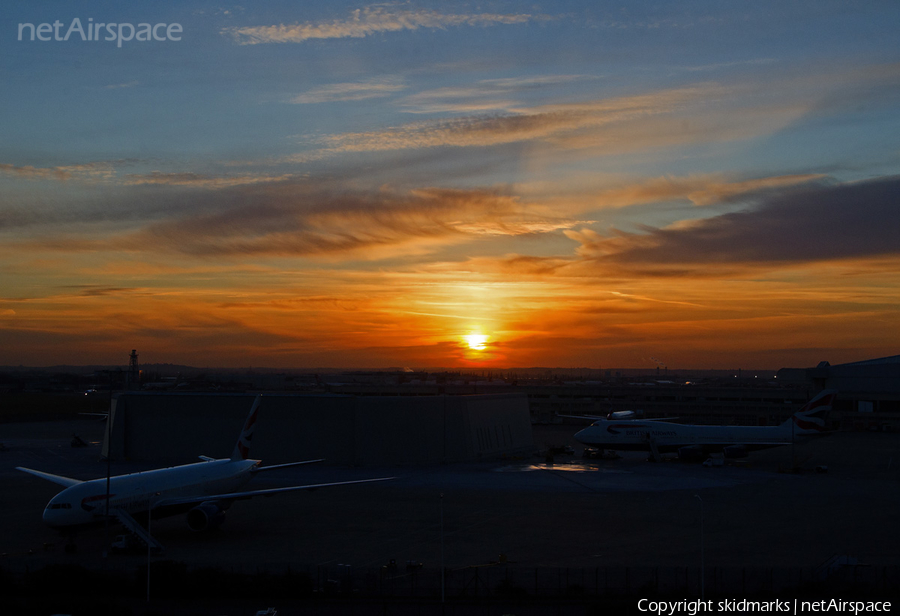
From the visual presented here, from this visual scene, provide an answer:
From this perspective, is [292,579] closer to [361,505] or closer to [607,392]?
[361,505]

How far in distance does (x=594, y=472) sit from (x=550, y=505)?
21.8 m

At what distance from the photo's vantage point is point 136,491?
43312 millimetres

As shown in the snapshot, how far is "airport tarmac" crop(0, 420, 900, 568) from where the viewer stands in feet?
132

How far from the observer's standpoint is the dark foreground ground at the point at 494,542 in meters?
32.6

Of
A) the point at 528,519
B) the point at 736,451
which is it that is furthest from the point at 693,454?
the point at 528,519

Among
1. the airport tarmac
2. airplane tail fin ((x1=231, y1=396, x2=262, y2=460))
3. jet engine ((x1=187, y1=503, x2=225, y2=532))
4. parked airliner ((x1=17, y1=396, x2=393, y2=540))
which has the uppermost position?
airplane tail fin ((x1=231, y1=396, x2=262, y2=460))

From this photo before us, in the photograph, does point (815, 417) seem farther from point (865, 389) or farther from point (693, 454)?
point (865, 389)

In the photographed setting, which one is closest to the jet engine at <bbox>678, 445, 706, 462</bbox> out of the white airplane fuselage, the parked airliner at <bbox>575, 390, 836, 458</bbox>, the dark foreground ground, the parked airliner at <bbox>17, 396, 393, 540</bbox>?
the parked airliner at <bbox>575, 390, 836, 458</bbox>

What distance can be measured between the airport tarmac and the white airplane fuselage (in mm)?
1991

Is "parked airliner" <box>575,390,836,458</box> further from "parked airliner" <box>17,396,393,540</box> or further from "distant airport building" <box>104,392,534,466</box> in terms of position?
"parked airliner" <box>17,396,393,540</box>

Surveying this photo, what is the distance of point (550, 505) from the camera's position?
184ft

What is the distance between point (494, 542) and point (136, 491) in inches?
A: 787

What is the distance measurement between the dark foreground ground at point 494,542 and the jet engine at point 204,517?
0.94 metres

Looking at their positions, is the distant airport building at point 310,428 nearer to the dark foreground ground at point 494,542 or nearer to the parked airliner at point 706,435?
the dark foreground ground at point 494,542
